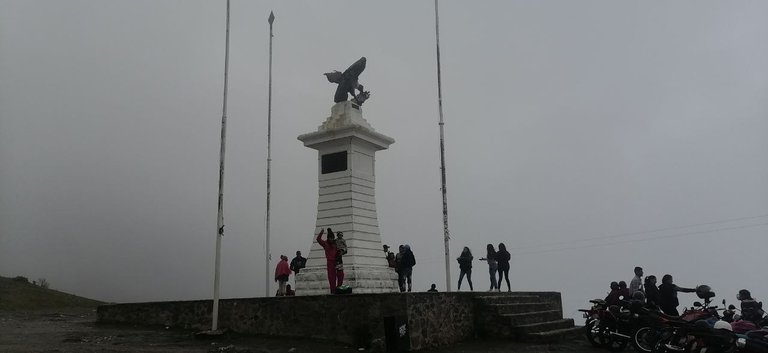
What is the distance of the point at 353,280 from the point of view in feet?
49.3

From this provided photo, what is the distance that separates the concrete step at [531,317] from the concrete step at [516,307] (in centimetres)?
21

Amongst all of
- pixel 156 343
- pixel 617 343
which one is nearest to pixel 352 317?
pixel 156 343

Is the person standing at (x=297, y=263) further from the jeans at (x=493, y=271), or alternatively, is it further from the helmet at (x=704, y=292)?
the helmet at (x=704, y=292)

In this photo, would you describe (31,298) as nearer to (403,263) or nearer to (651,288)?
(403,263)

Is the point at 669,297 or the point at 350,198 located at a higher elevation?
the point at 350,198

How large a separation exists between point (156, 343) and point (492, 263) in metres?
9.01

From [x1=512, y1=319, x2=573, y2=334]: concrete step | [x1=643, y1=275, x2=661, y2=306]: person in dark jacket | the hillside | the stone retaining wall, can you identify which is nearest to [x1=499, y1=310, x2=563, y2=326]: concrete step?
[x1=512, y1=319, x2=573, y2=334]: concrete step

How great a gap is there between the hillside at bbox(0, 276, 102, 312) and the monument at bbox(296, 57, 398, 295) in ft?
38.8

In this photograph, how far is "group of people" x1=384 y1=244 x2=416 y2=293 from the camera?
16.6 metres

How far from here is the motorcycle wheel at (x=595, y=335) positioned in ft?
37.9

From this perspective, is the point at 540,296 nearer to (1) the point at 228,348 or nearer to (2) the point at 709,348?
(2) the point at 709,348

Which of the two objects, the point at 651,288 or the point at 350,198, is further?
the point at 350,198

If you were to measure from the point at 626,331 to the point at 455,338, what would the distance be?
3349mm

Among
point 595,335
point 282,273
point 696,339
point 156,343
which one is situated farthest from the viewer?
point 282,273
